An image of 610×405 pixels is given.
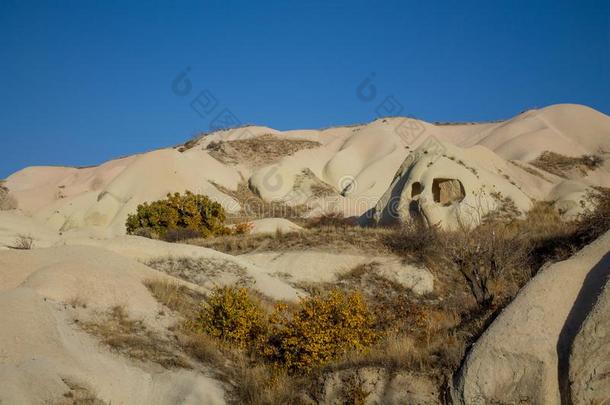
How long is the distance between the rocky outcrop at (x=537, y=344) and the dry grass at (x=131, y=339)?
12.9 ft

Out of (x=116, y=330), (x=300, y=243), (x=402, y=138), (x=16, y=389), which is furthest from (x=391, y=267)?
(x=402, y=138)

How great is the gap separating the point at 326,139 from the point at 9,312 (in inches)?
→ 1968

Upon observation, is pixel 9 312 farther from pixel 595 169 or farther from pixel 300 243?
Answer: pixel 595 169

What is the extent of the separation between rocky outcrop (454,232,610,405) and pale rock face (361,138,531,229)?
1403 centimetres

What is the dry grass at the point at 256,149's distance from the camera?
44750 millimetres

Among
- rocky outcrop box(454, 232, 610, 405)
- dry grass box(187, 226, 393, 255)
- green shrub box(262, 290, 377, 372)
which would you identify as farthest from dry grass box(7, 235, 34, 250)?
rocky outcrop box(454, 232, 610, 405)

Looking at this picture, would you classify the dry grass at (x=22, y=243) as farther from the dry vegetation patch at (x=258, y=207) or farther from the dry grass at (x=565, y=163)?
the dry grass at (x=565, y=163)

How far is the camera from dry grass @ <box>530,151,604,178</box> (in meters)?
38.1

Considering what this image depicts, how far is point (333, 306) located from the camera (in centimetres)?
837

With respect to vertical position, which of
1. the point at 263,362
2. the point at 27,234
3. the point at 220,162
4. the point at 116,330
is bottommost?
the point at 263,362

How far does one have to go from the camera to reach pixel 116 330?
8.30 meters

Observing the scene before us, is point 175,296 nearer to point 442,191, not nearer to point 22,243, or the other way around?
point 22,243

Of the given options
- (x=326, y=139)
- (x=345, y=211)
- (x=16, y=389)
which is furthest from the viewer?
(x=326, y=139)

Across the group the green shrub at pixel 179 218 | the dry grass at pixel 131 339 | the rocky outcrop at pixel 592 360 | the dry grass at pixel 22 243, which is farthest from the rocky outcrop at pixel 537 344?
the green shrub at pixel 179 218
